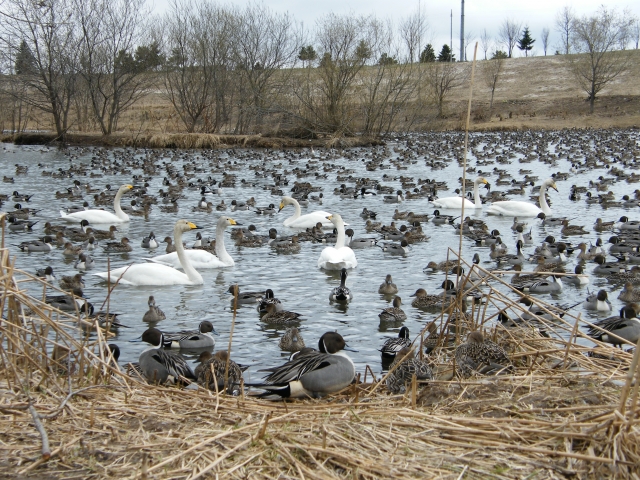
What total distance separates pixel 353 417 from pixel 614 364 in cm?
251

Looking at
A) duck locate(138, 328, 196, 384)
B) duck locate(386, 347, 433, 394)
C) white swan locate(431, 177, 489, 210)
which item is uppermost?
white swan locate(431, 177, 489, 210)

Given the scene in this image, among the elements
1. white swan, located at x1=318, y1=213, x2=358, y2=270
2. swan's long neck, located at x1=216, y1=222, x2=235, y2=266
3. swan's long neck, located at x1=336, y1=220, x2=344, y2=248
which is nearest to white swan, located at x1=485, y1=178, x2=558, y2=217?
swan's long neck, located at x1=336, y1=220, x2=344, y2=248

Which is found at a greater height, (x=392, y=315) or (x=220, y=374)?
(x=220, y=374)

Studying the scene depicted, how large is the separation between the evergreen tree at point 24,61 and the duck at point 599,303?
39.5m

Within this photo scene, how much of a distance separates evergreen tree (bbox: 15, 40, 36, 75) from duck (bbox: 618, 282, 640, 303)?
39440mm

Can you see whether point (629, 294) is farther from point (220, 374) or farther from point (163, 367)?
point (163, 367)

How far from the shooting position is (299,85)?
45938 millimetres

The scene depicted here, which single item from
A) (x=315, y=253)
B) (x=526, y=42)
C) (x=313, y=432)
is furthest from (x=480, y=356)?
(x=526, y=42)

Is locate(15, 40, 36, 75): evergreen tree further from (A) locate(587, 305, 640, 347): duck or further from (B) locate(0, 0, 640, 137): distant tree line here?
(A) locate(587, 305, 640, 347): duck

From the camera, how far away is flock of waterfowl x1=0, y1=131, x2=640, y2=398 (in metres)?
6.56

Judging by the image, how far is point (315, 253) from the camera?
14.9 meters

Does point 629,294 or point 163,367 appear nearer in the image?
point 163,367

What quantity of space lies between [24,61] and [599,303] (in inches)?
1635

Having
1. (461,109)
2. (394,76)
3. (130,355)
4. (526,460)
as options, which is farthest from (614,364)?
(461,109)
